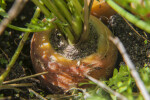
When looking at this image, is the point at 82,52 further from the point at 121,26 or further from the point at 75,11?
the point at 121,26

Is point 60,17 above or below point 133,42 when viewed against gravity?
below

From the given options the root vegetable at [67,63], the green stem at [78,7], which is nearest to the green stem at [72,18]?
the green stem at [78,7]

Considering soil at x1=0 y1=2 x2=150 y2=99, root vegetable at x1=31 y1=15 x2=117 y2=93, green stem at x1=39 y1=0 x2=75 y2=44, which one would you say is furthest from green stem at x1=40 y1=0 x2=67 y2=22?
soil at x1=0 y1=2 x2=150 y2=99

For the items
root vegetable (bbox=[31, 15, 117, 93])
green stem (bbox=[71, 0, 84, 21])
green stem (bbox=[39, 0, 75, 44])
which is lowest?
root vegetable (bbox=[31, 15, 117, 93])

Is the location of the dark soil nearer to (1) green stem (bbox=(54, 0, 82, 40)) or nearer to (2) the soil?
(2) the soil

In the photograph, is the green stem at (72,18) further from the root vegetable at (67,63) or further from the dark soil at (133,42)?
the dark soil at (133,42)

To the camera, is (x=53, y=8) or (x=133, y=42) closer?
(x=53, y=8)

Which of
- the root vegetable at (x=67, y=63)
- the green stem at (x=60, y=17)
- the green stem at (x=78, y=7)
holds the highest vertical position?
the green stem at (x=78, y=7)

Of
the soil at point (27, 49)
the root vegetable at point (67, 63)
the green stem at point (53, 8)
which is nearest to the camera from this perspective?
the green stem at point (53, 8)

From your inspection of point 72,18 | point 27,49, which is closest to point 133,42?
point 72,18

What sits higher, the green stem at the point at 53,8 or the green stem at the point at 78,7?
the green stem at the point at 78,7

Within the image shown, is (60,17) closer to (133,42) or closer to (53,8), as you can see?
(53,8)
